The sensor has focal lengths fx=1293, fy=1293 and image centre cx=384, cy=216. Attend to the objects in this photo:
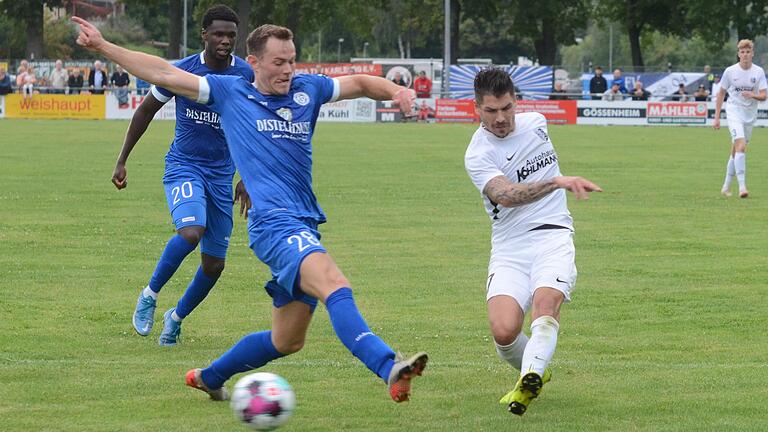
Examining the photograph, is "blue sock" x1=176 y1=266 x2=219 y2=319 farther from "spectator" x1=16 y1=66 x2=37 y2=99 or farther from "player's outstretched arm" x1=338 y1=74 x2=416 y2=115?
"spectator" x1=16 y1=66 x2=37 y2=99

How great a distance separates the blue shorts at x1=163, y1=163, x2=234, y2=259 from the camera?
28.3ft

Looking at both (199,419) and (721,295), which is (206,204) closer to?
(199,419)

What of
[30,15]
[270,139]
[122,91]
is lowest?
[122,91]

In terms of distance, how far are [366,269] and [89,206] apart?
6564mm

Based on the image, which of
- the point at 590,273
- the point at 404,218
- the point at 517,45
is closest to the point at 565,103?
the point at 404,218

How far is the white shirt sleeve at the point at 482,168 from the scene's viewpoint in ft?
22.9

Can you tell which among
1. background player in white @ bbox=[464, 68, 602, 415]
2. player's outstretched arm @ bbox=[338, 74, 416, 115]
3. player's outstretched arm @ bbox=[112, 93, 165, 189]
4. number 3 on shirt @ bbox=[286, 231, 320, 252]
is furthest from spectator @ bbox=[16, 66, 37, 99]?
number 3 on shirt @ bbox=[286, 231, 320, 252]

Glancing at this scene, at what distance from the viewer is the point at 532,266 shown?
6.97 m

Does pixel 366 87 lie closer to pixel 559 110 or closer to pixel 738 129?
pixel 738 129

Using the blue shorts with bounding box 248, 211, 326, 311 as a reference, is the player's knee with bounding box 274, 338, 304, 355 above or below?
below

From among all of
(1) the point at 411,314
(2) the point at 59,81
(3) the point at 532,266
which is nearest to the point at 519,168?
(3) the point at 532,266

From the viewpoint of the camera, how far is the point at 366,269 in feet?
39.5

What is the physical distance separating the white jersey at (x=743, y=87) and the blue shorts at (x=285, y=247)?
544 inches

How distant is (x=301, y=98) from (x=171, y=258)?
247cm
